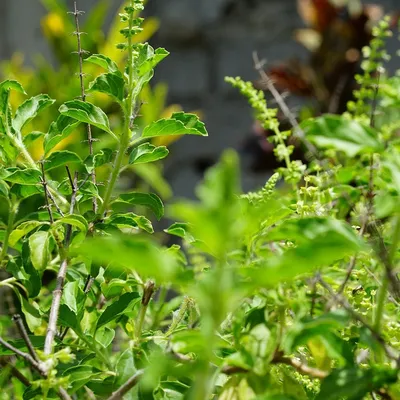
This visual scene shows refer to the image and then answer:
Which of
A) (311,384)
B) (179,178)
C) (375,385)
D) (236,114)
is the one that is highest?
(375,385)

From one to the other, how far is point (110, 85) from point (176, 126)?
0.07 meters

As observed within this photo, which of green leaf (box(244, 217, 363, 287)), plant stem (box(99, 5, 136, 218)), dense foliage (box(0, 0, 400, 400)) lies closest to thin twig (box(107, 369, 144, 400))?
dense foliage (box(0, 0, 400, 400))

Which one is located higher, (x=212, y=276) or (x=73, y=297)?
(x=212, y=276)

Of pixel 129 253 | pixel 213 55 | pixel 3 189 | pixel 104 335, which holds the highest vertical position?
pixel 129 253

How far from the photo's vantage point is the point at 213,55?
4180 mm

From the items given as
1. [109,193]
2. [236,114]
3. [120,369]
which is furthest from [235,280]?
[236,114]

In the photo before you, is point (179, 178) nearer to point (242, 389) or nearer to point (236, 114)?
point (236, 114)

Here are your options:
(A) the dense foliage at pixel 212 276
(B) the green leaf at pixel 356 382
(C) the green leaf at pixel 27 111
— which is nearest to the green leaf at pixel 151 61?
(A) the dense foliage at pixel 212 276

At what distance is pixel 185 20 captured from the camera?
4.17m

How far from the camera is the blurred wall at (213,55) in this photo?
4.04 m

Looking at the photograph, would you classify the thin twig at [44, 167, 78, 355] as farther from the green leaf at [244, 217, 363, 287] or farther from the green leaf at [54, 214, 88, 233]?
the green leaf at [244, 217, 363, 287]

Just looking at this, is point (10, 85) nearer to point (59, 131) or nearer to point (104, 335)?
point (59, 131)

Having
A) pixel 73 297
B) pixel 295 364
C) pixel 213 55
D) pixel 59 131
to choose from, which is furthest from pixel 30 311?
pixel 213 55

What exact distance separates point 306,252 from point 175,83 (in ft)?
12.9
